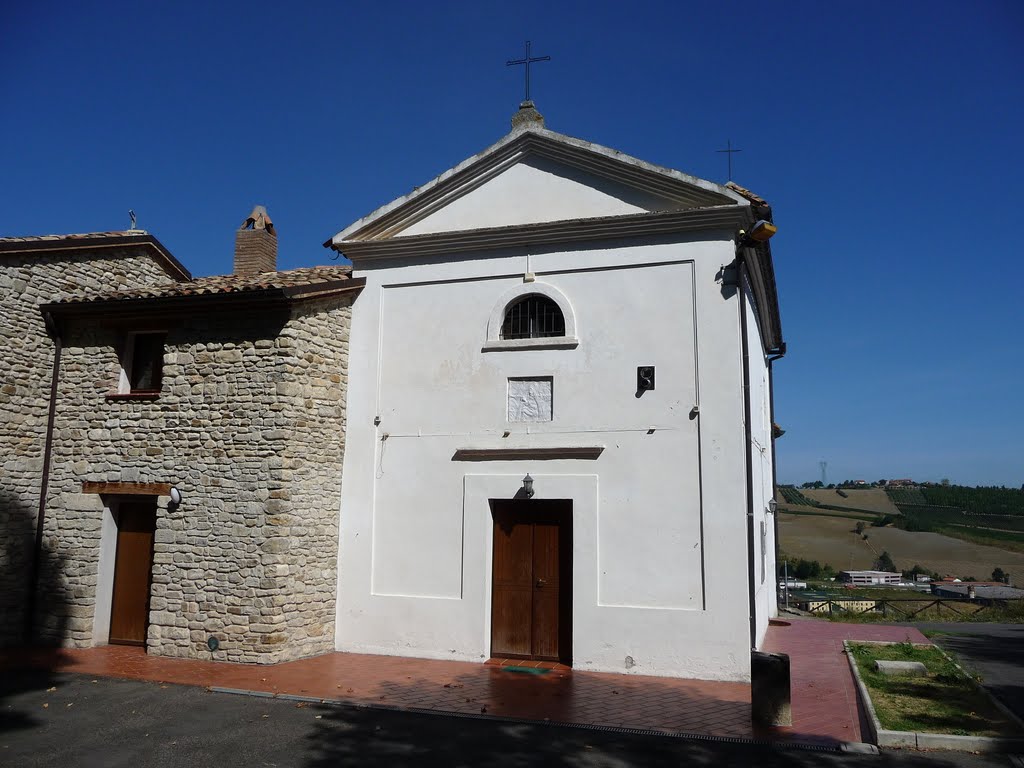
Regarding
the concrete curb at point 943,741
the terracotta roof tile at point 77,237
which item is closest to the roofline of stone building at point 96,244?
the terracotta roof tile at point 77,237

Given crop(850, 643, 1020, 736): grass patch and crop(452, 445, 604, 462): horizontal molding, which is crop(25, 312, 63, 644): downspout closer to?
crop(452, 445, 604, 462): horizontal molding

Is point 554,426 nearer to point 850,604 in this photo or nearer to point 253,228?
point 253,228

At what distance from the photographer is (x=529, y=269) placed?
11438mm

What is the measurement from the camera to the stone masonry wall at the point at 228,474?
10.4m

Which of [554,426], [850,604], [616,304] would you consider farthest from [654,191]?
[850,604]

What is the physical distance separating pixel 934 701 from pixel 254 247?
13132 millimetres

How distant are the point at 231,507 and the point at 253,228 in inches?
253

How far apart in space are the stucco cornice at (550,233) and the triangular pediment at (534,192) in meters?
0.17

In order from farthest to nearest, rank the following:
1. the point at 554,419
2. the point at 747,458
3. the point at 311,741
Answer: the point at 554,419 → the point at 747,458 → the point at 311,741

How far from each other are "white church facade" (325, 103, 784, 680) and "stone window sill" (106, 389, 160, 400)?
9.58ft

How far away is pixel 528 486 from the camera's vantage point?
10.7 m

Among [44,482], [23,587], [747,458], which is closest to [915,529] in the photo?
[747,458]

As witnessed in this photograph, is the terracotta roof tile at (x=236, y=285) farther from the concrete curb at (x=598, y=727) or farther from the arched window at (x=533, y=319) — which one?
the concrete curb at (x=598, y=727)

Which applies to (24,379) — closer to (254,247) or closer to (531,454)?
(254,247)
